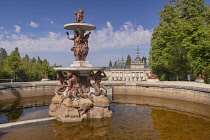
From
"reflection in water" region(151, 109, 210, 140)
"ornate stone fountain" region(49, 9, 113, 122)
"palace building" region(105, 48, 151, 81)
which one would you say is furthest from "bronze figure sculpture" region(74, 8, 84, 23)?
"palace building" region(105, 48, 151, 81)

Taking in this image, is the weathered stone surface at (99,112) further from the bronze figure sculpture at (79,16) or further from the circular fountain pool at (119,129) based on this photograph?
the bronze figure sculpture at (79,16)

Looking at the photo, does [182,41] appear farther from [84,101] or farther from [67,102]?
[67,102]

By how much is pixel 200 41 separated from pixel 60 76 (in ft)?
62.7

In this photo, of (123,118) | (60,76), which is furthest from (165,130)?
(60,76)

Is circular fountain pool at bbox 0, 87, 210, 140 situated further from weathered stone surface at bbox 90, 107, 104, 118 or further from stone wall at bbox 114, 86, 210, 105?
stone wall at bbox 114, 86, 210, 105

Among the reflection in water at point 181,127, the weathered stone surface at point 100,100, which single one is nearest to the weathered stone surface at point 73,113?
the weathered stone surface at point 100,100

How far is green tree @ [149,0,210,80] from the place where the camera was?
22469 mm

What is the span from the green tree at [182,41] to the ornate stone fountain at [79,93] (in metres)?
16.1

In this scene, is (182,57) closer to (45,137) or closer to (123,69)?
(45,137)

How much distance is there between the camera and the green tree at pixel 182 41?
Answer: 885 inches

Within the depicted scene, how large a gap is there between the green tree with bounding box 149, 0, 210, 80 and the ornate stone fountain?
16.1 m

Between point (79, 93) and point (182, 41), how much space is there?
2216cm

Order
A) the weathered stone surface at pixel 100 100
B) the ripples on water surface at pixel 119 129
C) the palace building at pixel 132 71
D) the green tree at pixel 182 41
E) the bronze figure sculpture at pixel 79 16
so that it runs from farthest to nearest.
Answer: the palace building at pixel 132 71, the green tree at pixel 182 41, the bronze figure sculpture at pixel 79 16, the weathered stone surface at pixel 100 100, the ripples on water surface at pixel 119 129

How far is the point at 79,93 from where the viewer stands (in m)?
11.9
